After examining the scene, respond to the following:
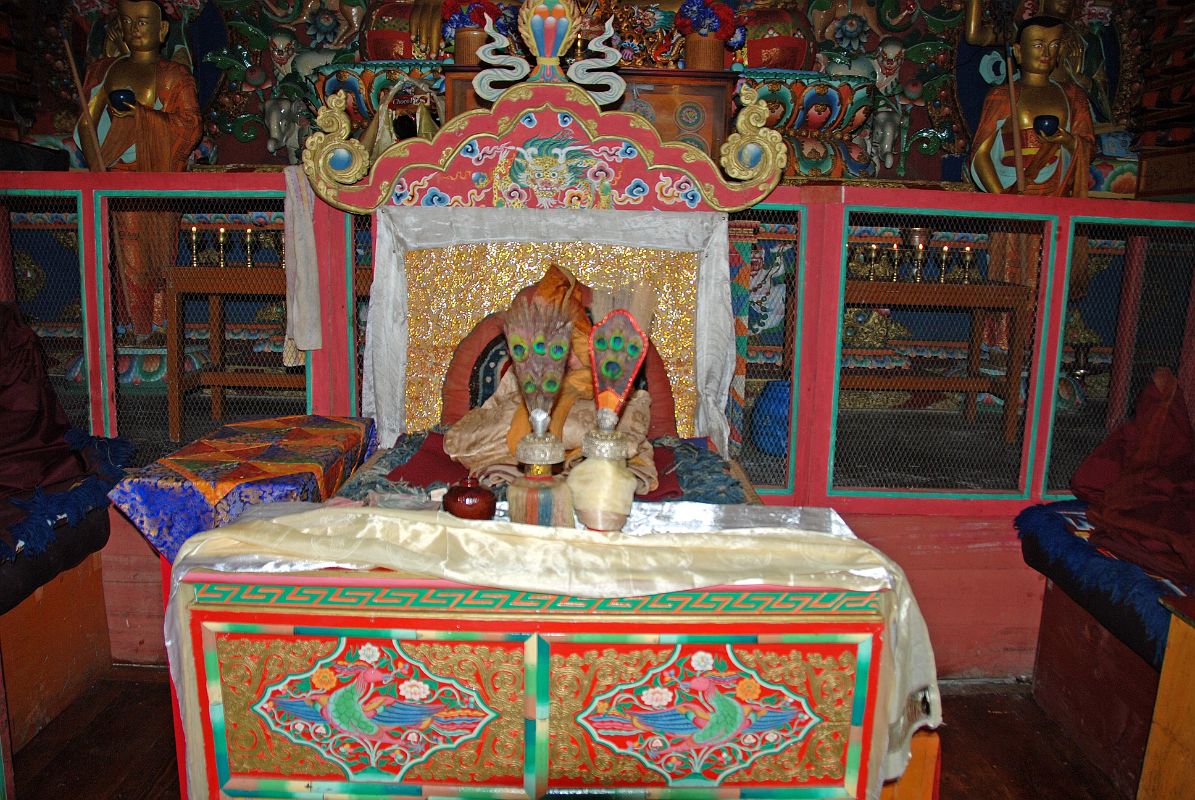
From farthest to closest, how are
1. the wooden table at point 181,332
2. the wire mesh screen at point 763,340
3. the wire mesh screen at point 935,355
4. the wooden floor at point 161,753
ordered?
the wooden table at point 181,332, the wire mesh screen at point 935,355, the wire mesh screen at point 763,340, the wooden floor at point 161,753

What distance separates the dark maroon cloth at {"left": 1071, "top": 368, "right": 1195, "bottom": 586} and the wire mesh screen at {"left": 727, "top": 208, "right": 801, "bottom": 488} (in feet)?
3.81

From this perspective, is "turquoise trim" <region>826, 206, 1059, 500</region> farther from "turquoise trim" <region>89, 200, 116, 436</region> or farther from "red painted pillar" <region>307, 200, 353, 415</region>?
"turquoise trim" <region>89, 200, 116, 436</region>

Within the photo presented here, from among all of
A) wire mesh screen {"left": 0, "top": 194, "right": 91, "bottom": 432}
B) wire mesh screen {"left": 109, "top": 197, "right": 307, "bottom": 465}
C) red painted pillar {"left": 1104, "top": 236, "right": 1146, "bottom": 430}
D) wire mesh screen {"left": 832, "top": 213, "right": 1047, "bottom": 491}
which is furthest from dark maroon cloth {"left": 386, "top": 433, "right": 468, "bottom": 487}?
red painted pillar {"left": 1104, "top": 236, "right": 1146, "bottom": 430}

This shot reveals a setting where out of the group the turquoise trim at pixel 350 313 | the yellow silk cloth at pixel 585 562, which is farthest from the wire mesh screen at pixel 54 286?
the yellow silk cloth at pixel 585 562

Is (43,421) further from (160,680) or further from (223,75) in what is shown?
(223,75)

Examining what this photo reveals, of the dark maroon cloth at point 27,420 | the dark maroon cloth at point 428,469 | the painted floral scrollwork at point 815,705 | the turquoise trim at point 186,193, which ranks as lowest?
the painted floral scrollwork at point 815,705

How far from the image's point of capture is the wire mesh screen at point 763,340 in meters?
3.88

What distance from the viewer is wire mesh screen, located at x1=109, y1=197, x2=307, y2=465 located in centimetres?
444

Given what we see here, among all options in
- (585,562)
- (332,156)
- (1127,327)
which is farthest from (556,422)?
(1127,327)

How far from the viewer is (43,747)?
275 cm

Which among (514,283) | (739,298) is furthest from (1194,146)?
(514,283)

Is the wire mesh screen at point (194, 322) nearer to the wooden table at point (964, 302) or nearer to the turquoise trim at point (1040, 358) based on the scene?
the wooden table at point (964, 302)

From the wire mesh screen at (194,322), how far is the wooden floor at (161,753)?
37.3 inches

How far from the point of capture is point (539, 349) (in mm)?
2240
